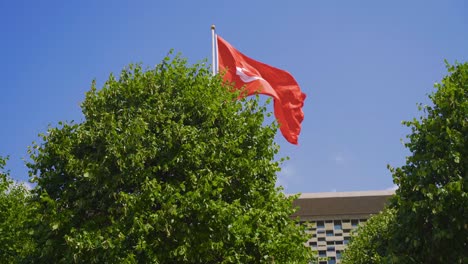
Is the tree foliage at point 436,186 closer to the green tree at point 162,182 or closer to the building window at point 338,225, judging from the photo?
the green tree at point 162,182

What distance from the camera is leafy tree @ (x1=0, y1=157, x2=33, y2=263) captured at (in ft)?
102

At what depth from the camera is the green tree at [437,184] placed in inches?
616

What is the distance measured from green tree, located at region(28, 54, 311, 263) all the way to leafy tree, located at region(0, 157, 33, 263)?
28.2ft

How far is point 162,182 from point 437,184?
960cm

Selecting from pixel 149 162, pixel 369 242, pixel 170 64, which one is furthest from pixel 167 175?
pixel 369 242

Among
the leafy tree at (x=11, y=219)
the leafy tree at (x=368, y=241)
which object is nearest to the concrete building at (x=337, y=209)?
the leafy tree at (x=368, y=241)

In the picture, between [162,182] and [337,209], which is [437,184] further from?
[337,209]

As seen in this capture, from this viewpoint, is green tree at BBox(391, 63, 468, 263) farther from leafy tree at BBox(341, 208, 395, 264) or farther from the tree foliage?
leafy tree at BBox(341, 208, 395, 264)

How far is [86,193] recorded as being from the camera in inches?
720

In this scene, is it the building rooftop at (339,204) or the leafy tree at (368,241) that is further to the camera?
the building rooftop at (339,204)

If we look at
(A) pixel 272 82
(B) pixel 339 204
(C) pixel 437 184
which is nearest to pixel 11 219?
(A) pixel 272 82

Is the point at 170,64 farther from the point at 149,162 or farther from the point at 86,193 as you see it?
the point at 86,193

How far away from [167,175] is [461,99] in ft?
36.9

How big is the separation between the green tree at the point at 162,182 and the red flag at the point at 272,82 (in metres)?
6.59
